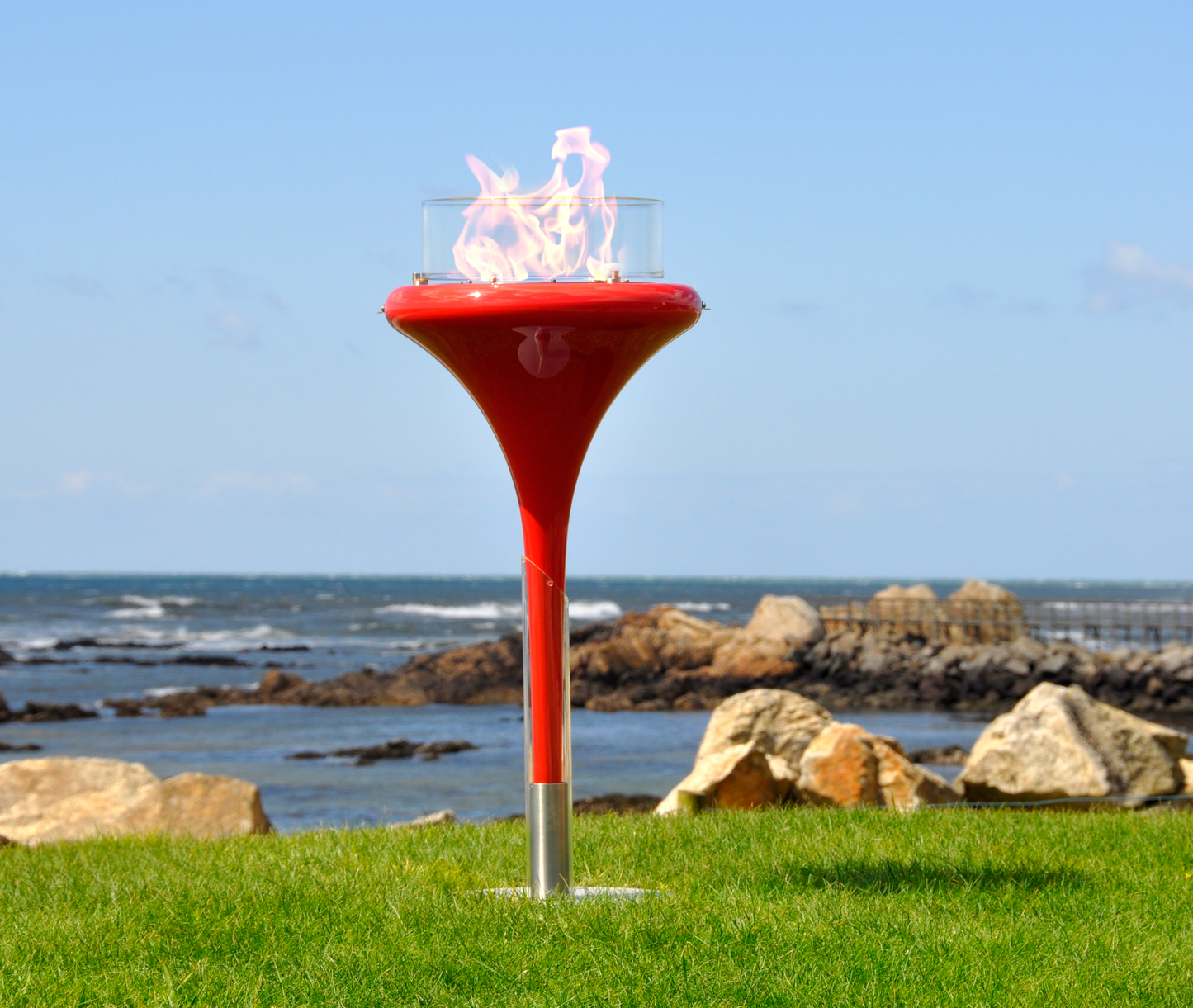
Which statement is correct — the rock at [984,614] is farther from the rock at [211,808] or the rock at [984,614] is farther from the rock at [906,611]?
the rock at [211,808]

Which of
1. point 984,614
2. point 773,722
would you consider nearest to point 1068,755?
point 773,722

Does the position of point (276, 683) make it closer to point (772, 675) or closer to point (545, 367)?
point (772, 675)

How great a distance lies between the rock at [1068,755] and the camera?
9781 mm

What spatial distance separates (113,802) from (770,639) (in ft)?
91.0

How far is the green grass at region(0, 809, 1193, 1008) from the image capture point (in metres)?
4.41

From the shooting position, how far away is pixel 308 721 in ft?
87.6

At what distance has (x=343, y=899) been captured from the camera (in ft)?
18.4

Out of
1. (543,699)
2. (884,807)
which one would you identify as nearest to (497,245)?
(543,699)

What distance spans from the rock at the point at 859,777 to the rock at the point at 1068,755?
415mm

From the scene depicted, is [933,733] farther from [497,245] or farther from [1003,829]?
[497,245]

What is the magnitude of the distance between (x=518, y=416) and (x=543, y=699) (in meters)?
1.22

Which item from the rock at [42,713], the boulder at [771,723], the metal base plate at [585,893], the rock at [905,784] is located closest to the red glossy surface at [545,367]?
the metal base plate at [585,893]

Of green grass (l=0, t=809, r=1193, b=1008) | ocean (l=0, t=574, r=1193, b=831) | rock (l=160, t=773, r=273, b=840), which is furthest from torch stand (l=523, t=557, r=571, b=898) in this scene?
rock (l=160, t=773, r=273, b=840)

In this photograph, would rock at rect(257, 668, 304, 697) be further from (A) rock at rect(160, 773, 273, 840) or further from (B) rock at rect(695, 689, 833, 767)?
(A) rock at rect(160, 773, 273, 840)
